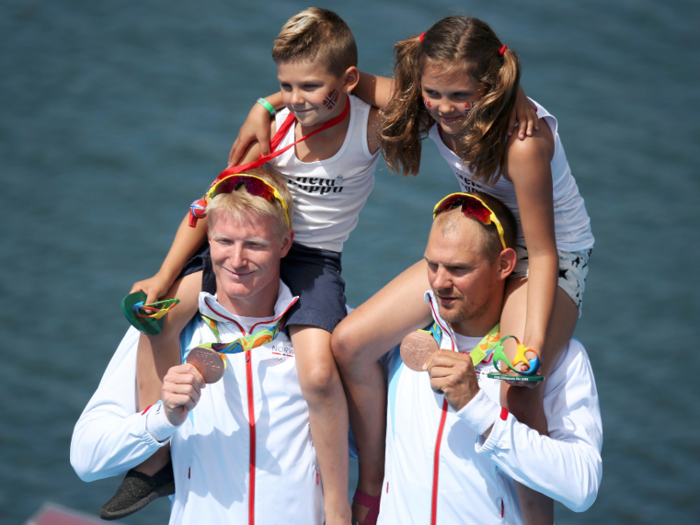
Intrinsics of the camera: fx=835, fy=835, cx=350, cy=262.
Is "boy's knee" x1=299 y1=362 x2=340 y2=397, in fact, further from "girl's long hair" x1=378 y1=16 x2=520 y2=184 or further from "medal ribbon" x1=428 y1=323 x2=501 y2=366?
"girl's long hair" x1=378 y1=16 x2=520 y2=184

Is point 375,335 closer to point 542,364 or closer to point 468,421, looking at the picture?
point 468,421

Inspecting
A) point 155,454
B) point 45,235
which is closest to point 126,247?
point 45,235

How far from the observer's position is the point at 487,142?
3.13m

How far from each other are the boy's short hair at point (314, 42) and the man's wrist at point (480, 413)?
4.88 ft

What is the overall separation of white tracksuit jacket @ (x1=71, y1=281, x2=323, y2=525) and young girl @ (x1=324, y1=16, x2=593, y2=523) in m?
0.27

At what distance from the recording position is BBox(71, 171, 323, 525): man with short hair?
3334mm

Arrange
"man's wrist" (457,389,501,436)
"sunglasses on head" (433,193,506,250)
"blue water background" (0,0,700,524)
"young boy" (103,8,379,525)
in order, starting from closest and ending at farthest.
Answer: "man's wrist" (457,389,501,436) < "sunglasses on head" (433,193,506,250) < "young boy" (103,8,379,525) < "blue water background" (0,0,700,524)

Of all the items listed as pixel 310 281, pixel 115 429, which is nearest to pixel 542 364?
pixel 310 281

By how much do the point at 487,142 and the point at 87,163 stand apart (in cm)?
683

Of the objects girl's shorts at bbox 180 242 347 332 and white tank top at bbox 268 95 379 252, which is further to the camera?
white tank top at bbox 268 95 379 252

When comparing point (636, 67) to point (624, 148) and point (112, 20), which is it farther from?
point (112, 20)

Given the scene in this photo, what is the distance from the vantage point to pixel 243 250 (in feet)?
10.9

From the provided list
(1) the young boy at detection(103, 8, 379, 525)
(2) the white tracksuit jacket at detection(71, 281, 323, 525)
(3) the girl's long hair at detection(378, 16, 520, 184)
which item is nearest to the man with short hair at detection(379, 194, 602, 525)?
(3) the girl's long hair at detection(378, 16, 520, 184)

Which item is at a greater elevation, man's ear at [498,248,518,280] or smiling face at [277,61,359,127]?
smiling face at [277,61,359,127]
